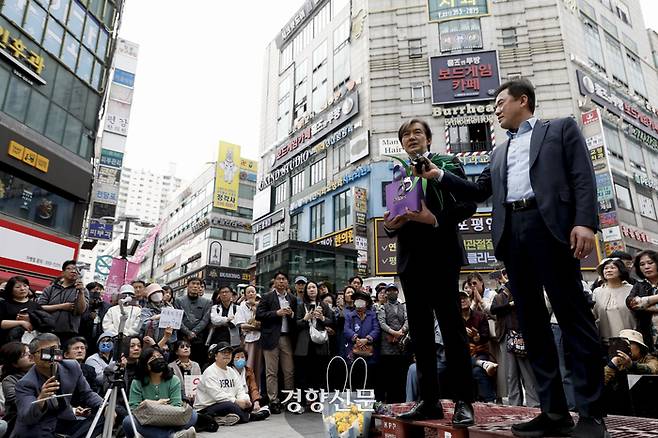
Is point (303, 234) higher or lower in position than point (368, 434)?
higher

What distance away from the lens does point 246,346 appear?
22.6 ft

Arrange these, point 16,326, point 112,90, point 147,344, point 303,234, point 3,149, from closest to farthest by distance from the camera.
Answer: point 16,326
point 147,344
point 3,149
point 112,90
point 303,234

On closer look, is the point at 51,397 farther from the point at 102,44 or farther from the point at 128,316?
the point at 102,44

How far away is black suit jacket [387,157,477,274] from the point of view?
9.02ft

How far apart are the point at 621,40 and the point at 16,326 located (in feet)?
114

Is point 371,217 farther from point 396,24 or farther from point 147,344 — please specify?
point 147,344

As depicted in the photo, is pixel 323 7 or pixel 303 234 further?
pixel 323 7

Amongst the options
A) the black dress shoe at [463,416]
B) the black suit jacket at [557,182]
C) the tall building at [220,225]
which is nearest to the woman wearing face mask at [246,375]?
the black dress shoe at [463,416]

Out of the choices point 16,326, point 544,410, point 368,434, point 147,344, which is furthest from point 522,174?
point 16,326

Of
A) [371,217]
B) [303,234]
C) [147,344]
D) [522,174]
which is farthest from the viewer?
[303,234]

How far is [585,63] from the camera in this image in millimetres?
23594

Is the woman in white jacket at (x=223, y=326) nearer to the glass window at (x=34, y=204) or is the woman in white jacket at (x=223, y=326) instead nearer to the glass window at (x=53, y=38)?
→ the glass window at (x=34, y=204)

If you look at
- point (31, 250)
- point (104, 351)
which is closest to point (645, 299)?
point (104, 351)

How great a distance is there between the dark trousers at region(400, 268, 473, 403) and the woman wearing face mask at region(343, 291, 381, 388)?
3811 mm
